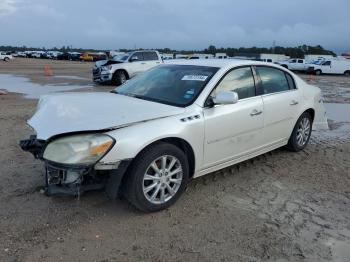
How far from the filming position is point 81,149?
394 centimetres

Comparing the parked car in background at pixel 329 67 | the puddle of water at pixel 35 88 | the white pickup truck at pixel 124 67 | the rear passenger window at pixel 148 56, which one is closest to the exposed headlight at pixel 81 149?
the puddle of water at pixel 35 88

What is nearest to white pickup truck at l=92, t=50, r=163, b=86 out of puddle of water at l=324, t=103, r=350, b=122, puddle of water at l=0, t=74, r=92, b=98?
puddle of water at l=0, t=74, r=92, b=98

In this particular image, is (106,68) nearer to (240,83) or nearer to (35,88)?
(35,88)

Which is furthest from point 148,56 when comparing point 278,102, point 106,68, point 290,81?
point 278,102

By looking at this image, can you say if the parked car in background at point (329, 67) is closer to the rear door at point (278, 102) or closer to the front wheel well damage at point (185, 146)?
the rear door at point (278, 102)

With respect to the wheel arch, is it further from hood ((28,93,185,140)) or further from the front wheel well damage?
hood ((28,93,185,140))

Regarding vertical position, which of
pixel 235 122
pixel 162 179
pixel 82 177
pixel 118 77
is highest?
pixel 235 122

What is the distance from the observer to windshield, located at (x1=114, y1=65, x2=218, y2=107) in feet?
16.3

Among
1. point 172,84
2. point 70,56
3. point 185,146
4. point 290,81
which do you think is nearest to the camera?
point 185,146

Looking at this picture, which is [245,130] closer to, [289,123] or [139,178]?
[289,123]

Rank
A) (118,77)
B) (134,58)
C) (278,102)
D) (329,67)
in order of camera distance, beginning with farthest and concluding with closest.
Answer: (329,67)
(134,58)
(118,77)
(278,102)

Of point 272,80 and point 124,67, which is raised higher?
point 272,80

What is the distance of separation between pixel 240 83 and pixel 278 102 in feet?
2.77

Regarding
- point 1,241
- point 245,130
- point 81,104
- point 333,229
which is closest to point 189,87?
point 245,130
